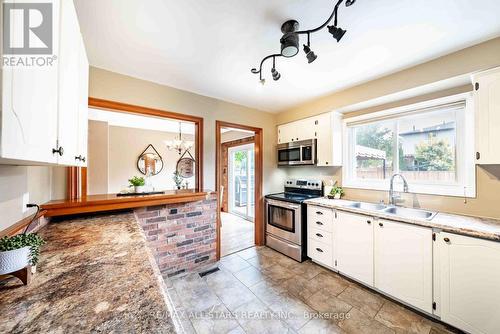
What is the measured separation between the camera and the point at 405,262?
1.78 metres

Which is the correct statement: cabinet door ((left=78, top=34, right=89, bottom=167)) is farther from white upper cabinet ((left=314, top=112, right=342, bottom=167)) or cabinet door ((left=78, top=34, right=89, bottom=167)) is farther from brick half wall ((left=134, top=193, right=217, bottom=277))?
white upper cabinet ((left=314, top=112, right=342, bottom=167))

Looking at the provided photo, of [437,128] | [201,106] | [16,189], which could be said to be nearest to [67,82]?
[16,189]

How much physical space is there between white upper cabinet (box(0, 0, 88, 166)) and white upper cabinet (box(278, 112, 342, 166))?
9.17ft

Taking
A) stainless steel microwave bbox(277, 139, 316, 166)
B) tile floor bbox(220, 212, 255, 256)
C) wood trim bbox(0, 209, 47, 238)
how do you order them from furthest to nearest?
1. tile floor bbox(220, 212, 255, 256)
2. stainless steel microwave bbox(277, 139, 316, 166)
3. wood trim bbox(0, 209, 47, 238)

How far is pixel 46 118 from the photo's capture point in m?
0.77

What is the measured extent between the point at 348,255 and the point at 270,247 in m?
1.34

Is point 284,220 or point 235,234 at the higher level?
point 284,220

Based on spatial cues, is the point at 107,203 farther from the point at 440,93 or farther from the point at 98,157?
the point at 440,93

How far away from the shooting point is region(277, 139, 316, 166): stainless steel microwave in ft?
9.57

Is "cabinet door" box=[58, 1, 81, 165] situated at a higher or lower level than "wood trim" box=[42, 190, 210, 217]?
higher

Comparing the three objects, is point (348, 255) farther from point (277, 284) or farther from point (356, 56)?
point (356, 56)

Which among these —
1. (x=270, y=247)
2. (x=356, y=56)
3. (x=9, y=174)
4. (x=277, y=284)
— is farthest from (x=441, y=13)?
(x=270, y=247)

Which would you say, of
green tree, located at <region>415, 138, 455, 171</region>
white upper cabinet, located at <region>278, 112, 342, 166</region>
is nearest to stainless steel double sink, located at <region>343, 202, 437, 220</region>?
green tree, located at <region>415, 138, 455, 171</region>

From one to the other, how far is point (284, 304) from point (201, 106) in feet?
8.84
